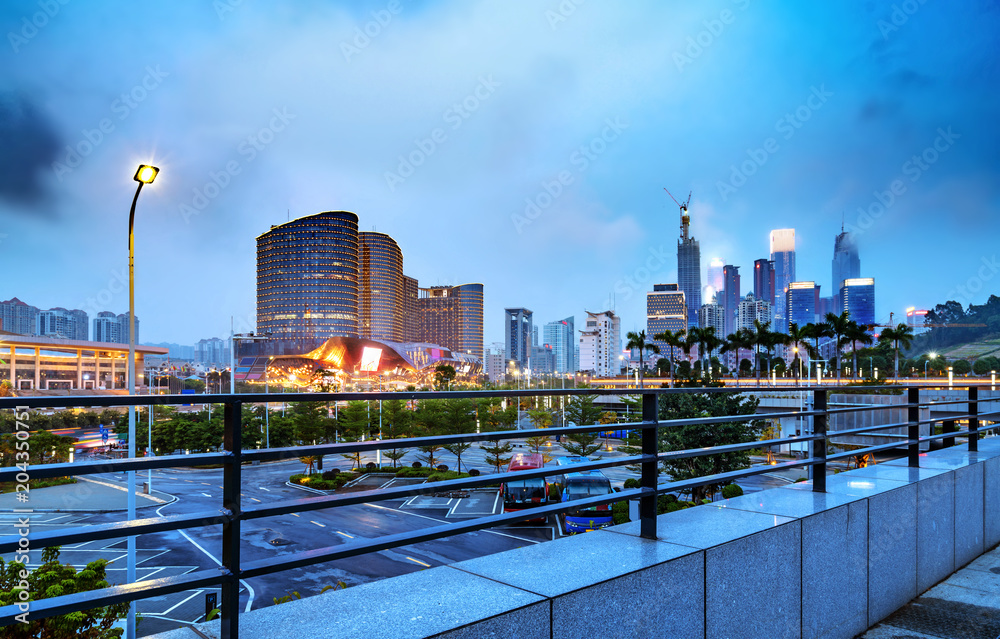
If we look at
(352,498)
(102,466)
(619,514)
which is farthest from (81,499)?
(102,466)

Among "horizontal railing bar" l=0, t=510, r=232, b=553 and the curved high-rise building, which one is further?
the curved high-rise building

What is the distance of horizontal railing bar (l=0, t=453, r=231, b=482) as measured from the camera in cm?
149

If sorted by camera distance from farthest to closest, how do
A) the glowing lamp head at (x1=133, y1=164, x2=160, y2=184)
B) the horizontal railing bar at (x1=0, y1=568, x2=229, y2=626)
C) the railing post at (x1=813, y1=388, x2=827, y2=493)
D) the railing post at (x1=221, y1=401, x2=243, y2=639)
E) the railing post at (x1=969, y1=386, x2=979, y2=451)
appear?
1. the glowing lamp head at (x1=133, y1=164, x2=160, y2=184)
2. the railing post at (x1=969, y1=386, x2=979, y2=451)
3. the railing post at (x1=813, y1=388, x2=827, y2=493)
4. the railing post at (x1=221, y1=401, x2=243, y2=639)
5. the horizontal railing bar at (x1=0, y1=568, x2=229, y2=626)

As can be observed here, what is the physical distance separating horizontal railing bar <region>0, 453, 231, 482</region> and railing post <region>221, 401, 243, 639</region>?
0.06 meters

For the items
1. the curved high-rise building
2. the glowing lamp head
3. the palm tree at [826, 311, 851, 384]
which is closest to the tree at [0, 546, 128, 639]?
the glowing lamp head

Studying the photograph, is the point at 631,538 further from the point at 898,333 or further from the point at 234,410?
the point at 898,333

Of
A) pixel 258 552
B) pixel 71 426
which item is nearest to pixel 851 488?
pixel 258 552

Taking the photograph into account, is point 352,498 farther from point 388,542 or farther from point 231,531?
point 231,531

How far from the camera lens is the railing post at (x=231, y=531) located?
1.85 m

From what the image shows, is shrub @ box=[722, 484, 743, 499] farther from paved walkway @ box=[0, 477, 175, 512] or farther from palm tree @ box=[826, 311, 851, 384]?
palm tree @ box=[826, 311, 851, 384]

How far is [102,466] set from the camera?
1675 mm

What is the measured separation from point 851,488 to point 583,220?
198m

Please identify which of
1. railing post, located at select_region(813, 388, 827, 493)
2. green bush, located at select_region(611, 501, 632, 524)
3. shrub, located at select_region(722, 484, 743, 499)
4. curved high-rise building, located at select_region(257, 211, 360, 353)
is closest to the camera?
railing post, located at select_region(813, 388, 827, 493)

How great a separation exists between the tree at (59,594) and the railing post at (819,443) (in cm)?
849
